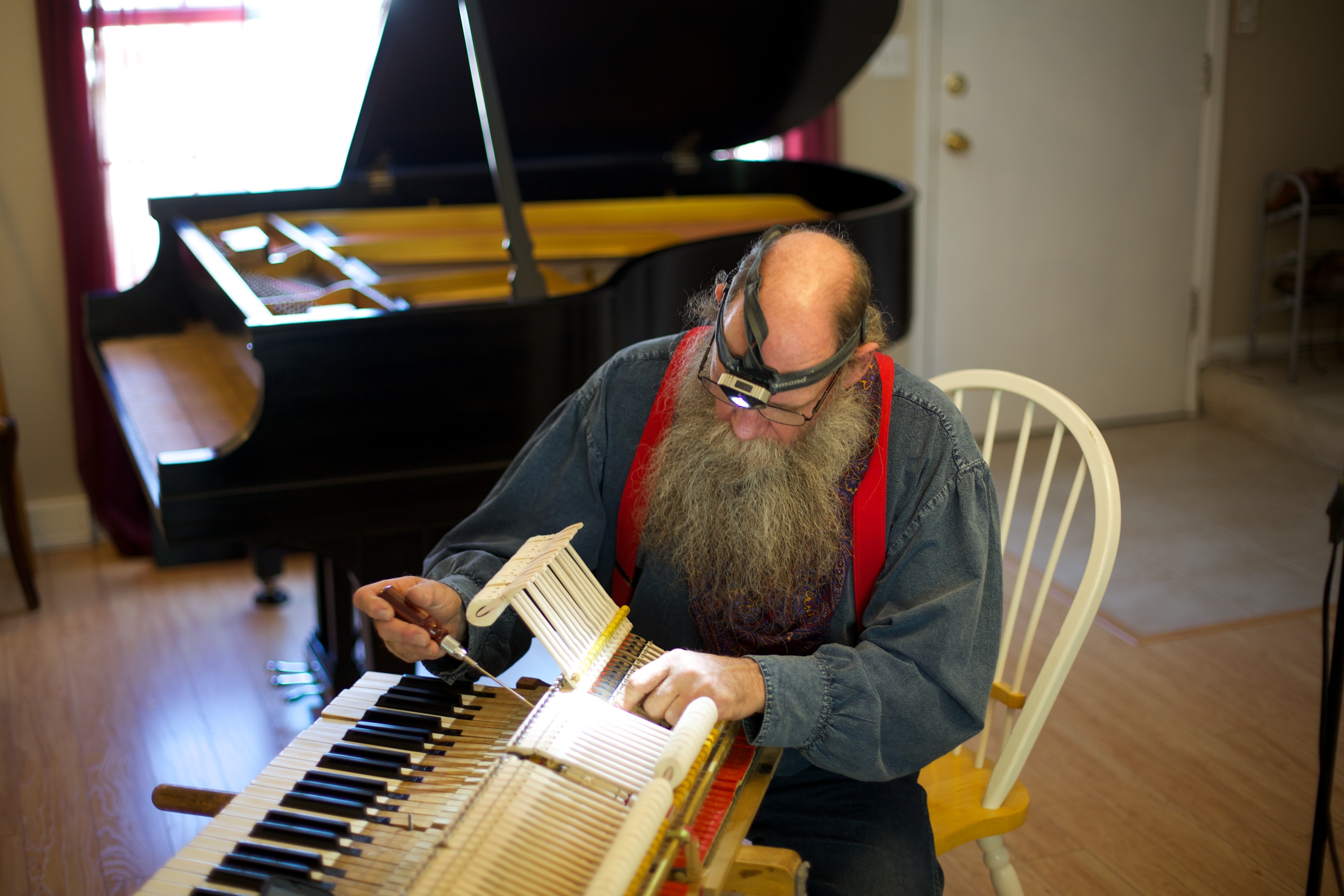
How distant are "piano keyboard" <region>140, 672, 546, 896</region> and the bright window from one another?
304 centimetres

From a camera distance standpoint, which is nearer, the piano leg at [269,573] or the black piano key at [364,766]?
the black piano key at [364,766]

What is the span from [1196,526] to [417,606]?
11.9 ft

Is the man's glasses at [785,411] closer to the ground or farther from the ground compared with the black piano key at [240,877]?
farther from the ground

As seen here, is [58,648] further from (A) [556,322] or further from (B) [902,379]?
(B) [902,379]

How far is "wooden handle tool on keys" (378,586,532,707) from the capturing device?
4.64 ft

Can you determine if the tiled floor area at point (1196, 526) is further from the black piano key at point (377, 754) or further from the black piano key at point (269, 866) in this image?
the black piano key at point (269, 866)

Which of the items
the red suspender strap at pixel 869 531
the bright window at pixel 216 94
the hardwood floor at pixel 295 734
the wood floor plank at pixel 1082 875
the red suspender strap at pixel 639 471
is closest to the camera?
the red suspender strap at pixel 869 531

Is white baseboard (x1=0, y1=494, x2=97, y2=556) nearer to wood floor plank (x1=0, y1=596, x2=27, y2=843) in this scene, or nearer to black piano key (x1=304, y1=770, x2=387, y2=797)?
wood floor plank (x1=0, y1=596, x2=27, y2=843)

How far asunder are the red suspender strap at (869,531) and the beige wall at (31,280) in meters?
3.63

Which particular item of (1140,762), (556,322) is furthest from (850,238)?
(1140,762)

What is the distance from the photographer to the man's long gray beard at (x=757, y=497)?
1.59 m

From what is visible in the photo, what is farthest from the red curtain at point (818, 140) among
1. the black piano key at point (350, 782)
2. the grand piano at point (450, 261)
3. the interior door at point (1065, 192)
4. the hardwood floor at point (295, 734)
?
the black piano key at point (350, 782)

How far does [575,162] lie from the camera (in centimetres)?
406

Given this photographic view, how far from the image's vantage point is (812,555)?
5.28 ft
